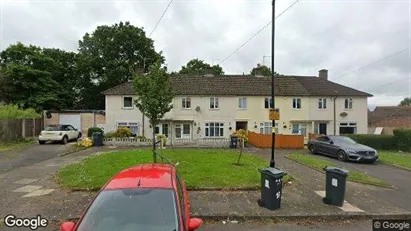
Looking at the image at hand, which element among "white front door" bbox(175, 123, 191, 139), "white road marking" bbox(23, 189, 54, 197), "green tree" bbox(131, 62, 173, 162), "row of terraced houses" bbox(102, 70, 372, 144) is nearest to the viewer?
"white road marking" bbox(23, 189, 54, 197)

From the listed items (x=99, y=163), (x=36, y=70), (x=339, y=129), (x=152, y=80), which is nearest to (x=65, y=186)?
(x=99, y=163)

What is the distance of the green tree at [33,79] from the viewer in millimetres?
36344

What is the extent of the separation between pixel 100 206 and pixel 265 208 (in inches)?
192

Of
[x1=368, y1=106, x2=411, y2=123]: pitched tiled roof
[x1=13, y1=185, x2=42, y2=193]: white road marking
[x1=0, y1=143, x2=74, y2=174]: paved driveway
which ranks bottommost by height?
[x1=13, y1=185, x2=42, y2=193]: white road marking

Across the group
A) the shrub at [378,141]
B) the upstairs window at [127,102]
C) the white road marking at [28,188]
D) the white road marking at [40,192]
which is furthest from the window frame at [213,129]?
the white road marking at [40,192]

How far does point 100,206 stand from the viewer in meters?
4.12

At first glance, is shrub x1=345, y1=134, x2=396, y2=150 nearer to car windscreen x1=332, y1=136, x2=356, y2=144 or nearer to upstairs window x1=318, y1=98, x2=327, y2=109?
upstairs window x1=318, y1=98, x2=327, y2=109

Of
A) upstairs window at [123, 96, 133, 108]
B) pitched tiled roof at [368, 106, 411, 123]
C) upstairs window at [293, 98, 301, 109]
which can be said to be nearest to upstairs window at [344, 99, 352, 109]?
upstairs window at [293, 98, 301, 109]

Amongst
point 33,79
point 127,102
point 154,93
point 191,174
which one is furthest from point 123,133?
point 33,79

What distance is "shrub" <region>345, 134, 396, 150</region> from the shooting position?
85.8 ft

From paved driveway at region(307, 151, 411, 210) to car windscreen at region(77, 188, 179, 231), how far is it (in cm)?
774

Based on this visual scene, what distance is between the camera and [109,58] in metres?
45.8

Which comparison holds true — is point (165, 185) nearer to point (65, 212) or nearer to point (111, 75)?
point (65, 212)

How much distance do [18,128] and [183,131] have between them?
47.4 feet
